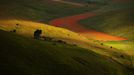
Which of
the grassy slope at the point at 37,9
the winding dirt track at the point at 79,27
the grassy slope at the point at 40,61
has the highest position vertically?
the grassy slope at the point at 37,9

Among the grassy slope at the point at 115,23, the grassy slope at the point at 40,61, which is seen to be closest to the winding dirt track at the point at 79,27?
the grassy slope at the point at 115,23

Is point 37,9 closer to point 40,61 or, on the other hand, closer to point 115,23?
point 115,23

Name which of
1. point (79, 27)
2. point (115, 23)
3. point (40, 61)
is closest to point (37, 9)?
point (79, 27)

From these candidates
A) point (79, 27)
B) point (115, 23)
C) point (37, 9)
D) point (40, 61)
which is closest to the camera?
point (40, 61)

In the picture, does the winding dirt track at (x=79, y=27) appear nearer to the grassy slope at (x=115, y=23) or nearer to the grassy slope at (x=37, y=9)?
the grassy slope at (x=115, y=23)

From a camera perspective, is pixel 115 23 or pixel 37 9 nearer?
pixel 115 23
